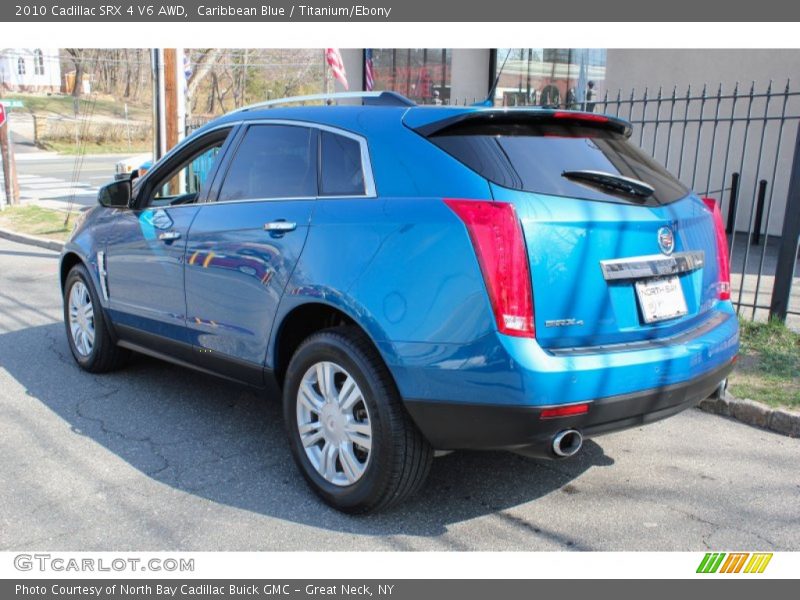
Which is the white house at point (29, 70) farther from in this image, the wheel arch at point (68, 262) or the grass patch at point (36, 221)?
the wheel arch at point (68, 262)

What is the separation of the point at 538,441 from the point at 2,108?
14.6 m

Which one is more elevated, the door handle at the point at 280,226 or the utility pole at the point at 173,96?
the utility pole at the point at 173,96

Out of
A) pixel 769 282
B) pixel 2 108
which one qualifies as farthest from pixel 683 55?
pixel 2 108

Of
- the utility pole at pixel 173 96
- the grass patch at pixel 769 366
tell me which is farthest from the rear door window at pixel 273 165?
the utility pole at pixel 173 96

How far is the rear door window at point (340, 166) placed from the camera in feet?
11.7

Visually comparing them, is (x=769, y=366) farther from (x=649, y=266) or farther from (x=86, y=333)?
(x=86, y=333)

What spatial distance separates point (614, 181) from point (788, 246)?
3.36 m

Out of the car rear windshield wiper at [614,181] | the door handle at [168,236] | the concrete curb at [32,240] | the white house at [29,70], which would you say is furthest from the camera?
the white house at [29,70]

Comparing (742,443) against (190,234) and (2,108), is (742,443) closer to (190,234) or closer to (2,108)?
(190,234)

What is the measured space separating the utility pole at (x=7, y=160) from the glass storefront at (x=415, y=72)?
7712mm

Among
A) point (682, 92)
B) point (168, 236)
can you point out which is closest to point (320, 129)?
point (168, 236)

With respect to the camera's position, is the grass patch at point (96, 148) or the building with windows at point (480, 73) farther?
the grass patch at point (96, 148)

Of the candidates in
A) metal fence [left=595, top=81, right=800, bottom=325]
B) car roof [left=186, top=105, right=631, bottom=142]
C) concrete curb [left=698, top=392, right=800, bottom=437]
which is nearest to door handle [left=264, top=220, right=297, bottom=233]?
car roof [left=186, top=105, right=631, bottom=142]

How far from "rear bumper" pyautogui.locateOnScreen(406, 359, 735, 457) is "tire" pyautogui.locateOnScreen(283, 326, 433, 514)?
0.42 ft
